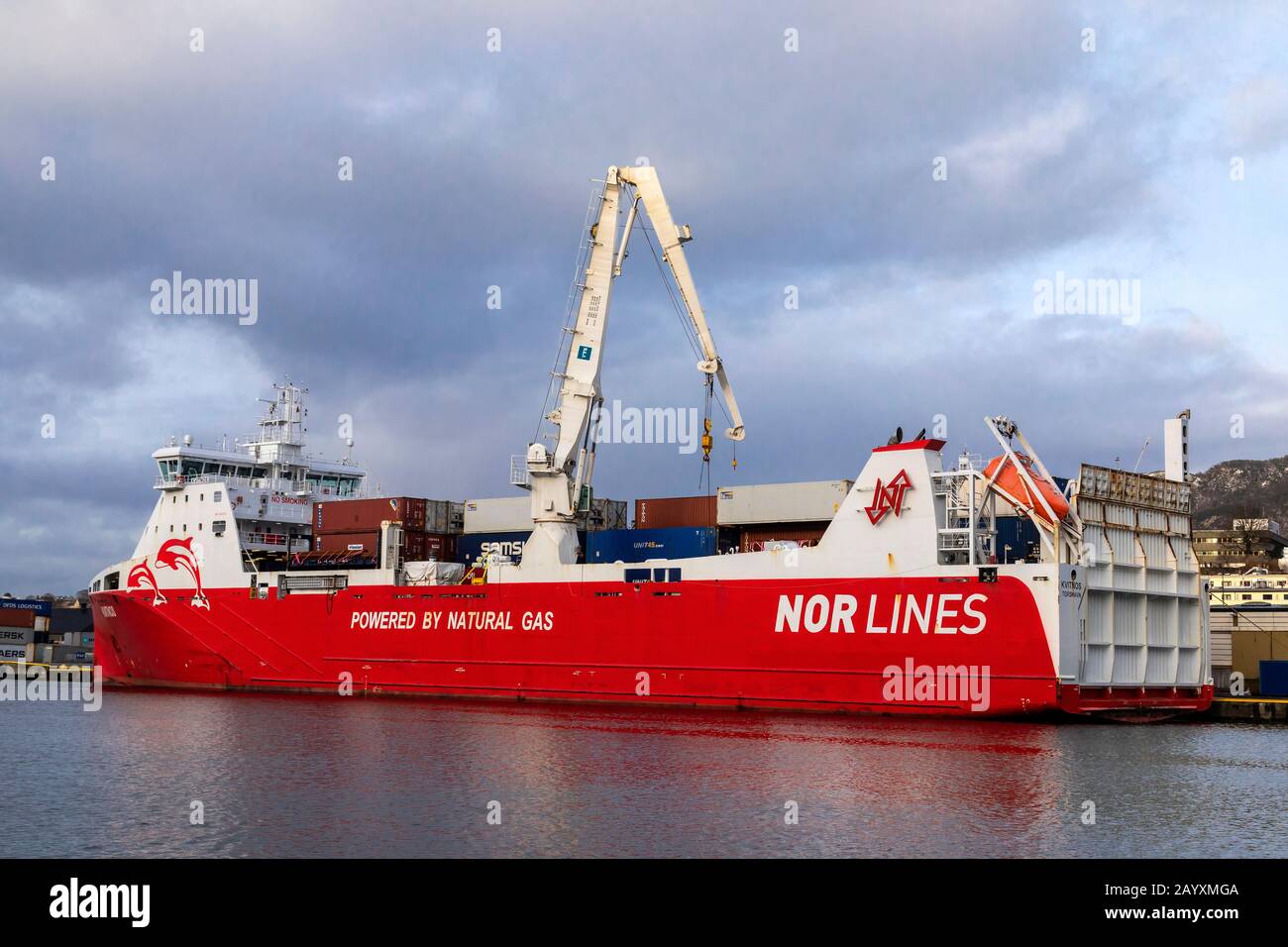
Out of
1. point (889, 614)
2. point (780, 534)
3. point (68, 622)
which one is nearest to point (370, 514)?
point (780, 534)

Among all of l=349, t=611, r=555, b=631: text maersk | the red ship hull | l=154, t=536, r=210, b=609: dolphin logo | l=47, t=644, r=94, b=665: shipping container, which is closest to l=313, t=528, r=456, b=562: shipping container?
the red ship hull

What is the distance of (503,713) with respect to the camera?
2942 cm

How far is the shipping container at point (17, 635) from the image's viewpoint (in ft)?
248

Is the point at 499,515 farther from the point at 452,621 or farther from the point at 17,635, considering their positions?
the point at 17,635

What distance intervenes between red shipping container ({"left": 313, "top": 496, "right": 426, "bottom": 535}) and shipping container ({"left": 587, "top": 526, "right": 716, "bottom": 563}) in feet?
20.1

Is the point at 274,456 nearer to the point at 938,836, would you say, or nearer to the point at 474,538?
the point at 474,538

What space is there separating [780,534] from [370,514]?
1299 centimetres

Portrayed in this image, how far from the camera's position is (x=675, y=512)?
33.8 meters

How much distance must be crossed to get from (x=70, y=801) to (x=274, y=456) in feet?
85.2

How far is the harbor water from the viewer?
→ 48.5 ft

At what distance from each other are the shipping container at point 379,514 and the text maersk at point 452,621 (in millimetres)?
2968

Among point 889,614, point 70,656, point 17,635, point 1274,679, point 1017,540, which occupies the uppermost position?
point 1017,540

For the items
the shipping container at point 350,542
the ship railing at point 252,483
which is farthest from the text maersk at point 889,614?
the ship railing at point 252,483
